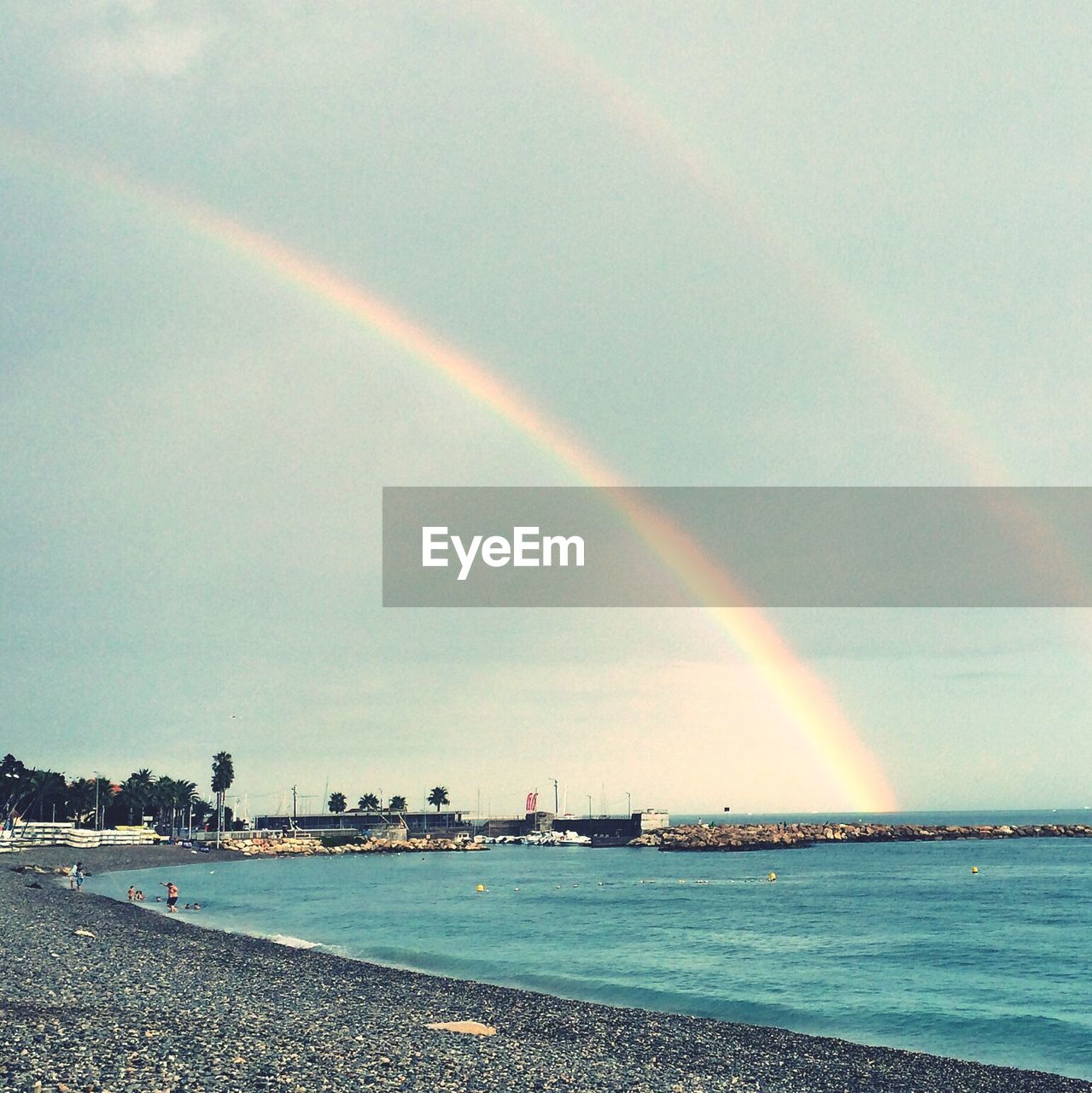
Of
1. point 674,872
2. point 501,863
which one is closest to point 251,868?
point 501,863

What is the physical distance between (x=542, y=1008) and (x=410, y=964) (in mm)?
16617

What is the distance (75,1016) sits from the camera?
23.0 metres

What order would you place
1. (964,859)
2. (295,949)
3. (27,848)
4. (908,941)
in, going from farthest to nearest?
1. (964,859)
2. (27,848)
3. (908,941)
4. (295,949)

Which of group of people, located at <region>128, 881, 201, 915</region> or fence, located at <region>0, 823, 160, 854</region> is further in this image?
fence, located at <region>0, 823, 160, 854</region>

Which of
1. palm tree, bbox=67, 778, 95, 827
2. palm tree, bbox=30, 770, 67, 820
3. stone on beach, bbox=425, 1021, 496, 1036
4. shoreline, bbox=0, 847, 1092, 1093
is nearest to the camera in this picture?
shoreline, bbox=0, 847, 1092, 1093

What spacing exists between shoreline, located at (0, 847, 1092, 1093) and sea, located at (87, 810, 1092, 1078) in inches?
227

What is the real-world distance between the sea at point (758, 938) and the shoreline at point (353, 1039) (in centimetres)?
576

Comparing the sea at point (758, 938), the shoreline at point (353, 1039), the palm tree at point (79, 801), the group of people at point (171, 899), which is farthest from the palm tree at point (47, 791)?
the shoreline at point (353, 1039)

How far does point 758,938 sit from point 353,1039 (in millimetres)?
44420

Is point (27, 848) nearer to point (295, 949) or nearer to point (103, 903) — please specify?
point (103, 903)

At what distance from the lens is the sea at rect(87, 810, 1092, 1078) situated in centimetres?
3859

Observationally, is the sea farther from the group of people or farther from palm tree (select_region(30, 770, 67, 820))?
palm tree (select_region(30, 770, 67, 820))

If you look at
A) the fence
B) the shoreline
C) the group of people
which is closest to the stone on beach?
the shoreline

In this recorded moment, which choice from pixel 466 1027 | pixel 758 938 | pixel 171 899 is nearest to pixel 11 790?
pixel 171 899
